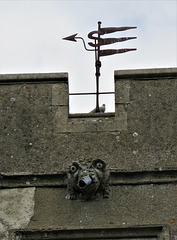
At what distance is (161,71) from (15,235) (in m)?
2.53

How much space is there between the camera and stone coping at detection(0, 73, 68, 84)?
38.5 ft

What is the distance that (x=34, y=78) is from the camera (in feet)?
38.6

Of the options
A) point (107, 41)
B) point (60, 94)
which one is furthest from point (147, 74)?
point (60, 94)

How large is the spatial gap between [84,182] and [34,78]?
4.99 ft

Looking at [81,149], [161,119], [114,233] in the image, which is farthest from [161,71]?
[114,233]

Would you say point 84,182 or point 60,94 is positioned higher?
point 60,94

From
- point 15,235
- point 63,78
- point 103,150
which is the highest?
point 63,78

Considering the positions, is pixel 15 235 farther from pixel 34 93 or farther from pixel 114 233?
pixel 34 93

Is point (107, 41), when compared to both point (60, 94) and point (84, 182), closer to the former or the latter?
point (60, 94)

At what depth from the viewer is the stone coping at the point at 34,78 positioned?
1173cm

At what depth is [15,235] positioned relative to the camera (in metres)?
10.9

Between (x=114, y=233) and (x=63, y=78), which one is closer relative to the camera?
(x=114, y=233)

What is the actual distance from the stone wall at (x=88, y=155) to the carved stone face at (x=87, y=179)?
0.10 meters

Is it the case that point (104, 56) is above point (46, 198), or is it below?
above
